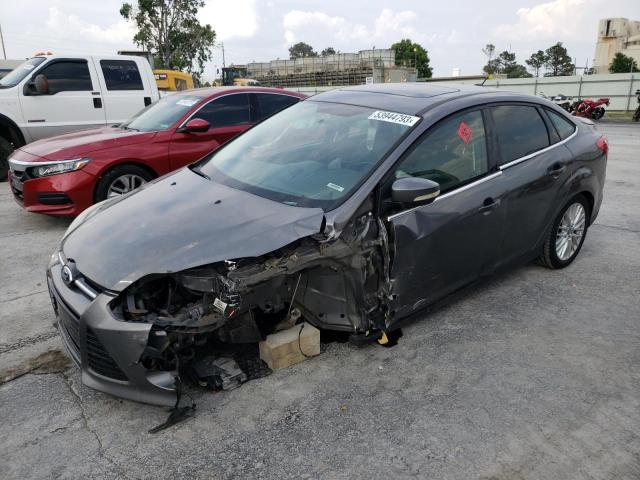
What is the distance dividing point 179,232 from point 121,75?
7278 mm

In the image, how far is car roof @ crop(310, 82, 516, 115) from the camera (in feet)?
11.7

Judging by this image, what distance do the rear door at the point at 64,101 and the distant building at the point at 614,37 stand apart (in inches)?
2564

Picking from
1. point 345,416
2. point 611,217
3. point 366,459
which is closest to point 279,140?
point 345,416

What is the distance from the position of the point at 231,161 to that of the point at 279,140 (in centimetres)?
39

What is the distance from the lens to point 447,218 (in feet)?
10.9

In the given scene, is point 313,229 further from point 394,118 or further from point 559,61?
point 559,61

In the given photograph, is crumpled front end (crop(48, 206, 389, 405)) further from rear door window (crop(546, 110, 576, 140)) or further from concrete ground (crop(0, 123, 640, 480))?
rear door window (crop(546, 110, 576, 140))

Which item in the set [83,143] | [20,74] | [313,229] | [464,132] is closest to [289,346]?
[313,229]

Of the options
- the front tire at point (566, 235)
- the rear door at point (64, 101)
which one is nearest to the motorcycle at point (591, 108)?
the front tire at point (566, 235)

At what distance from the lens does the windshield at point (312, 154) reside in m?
3.16

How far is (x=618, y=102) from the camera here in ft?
91.2

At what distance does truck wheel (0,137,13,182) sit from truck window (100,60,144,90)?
73.2 inches

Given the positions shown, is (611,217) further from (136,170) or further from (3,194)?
(3,194)

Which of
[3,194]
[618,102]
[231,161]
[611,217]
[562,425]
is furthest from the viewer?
[618,102]
